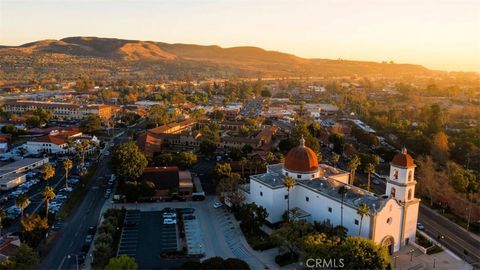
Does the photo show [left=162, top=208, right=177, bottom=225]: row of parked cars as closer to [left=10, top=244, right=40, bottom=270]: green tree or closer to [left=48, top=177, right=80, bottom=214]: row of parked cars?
[left=48, top=177, right=80, bottom=214]: row of parked cars

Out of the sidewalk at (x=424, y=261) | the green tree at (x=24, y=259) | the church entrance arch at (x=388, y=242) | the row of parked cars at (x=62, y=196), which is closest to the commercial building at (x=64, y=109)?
the row of parked cars at (x=62, y=196)

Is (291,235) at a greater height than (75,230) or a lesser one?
greater

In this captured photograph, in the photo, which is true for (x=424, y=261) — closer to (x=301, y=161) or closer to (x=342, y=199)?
(x=342, y=199)

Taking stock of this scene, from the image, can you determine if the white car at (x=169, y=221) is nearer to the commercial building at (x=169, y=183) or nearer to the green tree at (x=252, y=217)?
the commercial building at (x=169, y=183)

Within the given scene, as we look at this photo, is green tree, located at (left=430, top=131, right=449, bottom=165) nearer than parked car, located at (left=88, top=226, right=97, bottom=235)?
No

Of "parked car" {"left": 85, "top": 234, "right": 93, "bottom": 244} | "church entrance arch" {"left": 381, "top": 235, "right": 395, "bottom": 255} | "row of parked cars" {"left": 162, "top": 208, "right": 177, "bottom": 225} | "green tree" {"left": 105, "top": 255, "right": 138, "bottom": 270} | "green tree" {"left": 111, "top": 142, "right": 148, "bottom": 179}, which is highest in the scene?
"green tree" {"left": 111, "top": 142, "right": 148, "bottom": 179}

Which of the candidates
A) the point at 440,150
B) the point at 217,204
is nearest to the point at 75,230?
the point at 217,204

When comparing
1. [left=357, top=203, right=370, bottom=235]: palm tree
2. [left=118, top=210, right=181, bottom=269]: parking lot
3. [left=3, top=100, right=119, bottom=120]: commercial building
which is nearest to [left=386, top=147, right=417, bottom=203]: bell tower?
[left=357, top=203, right=370, bottom=235]: palm tree
